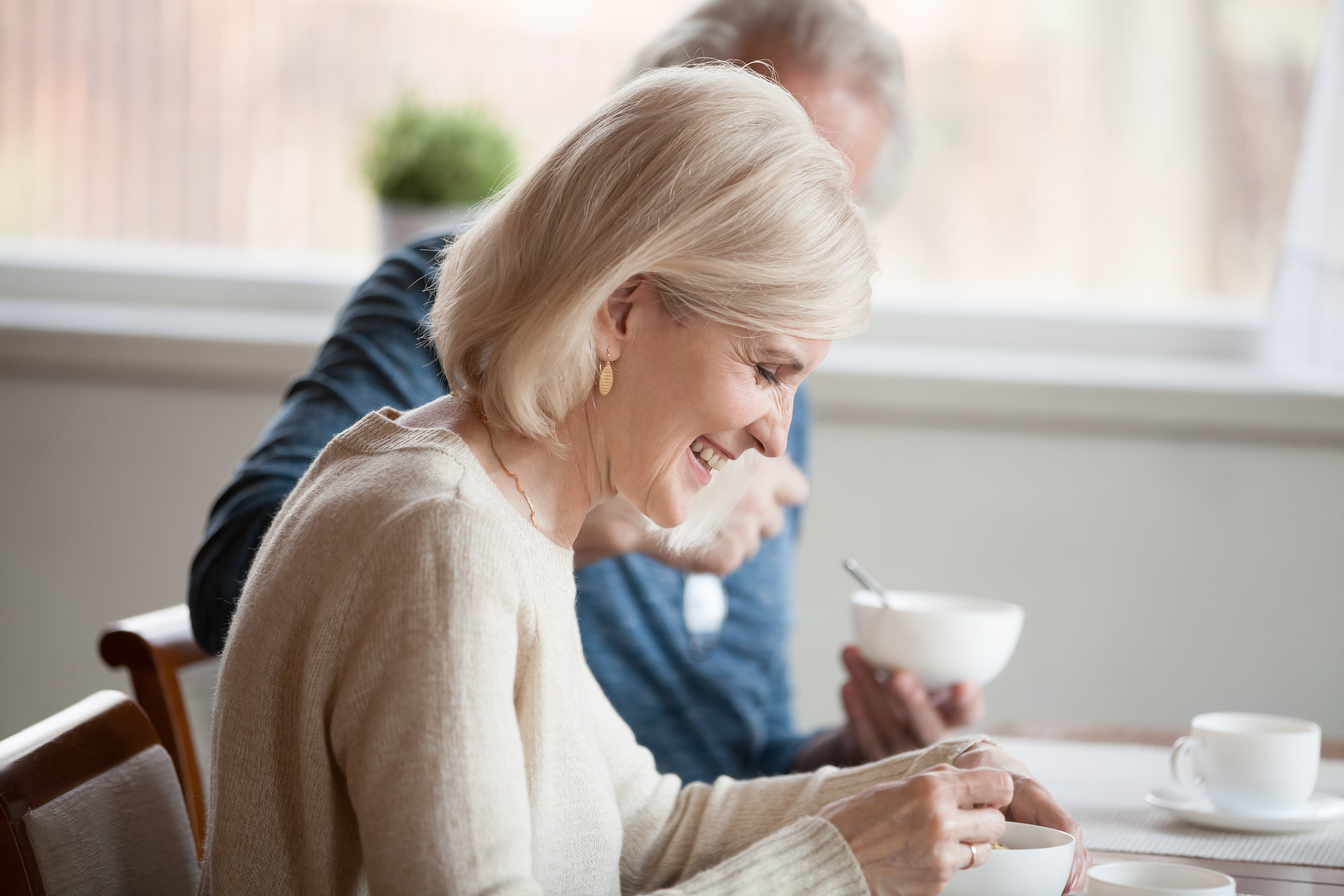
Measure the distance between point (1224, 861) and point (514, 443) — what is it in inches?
26.1

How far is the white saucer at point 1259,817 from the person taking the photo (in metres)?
1.12

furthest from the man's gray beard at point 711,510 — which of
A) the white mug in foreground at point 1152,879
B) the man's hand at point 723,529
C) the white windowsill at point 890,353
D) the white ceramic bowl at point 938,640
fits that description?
the white windowsill at point 890,353

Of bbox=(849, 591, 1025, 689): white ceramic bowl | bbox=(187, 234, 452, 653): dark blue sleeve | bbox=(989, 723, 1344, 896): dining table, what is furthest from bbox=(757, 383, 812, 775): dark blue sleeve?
bbox=(187, 234, 452, 653): dark blue sleeve

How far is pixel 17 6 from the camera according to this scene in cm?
266

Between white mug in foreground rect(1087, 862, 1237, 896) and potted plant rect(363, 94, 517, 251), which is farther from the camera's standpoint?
potted plant rect(363, 94, 517, 251)

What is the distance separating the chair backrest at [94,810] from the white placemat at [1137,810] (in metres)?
0.74

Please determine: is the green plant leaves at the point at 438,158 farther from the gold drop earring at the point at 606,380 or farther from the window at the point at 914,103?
the gold drop earring at the point at 606,380

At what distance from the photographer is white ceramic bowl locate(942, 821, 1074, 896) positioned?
2.80 feet

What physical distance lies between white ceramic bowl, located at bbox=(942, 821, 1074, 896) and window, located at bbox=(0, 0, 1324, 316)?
1.77 meters

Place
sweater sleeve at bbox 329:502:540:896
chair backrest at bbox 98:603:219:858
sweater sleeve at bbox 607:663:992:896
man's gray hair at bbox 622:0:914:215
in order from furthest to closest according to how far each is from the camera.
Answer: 1. man's gray hair at bbox 622:0:914:215
2. chair backrest at bbox 98:603:219:858
3. sweater sleeve at bbox 607:663:992:896
4. sweater sleeve at bbox 329:502:540:896

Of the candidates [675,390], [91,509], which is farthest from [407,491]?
[91,509]

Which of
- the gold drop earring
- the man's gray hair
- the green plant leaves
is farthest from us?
the green plant leaves

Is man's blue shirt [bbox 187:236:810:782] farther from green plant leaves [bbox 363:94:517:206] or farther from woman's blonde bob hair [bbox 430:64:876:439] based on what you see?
green plant leaves [bbox 363:94:517:206]

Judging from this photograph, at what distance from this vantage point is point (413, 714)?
0.77 meters
